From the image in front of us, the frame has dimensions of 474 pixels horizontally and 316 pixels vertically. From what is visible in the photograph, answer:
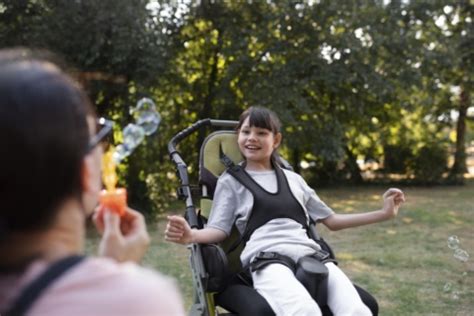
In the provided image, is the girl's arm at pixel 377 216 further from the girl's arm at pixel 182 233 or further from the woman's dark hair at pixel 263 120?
the girl's arm at pixel 182 233

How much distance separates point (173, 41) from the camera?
34.3ft

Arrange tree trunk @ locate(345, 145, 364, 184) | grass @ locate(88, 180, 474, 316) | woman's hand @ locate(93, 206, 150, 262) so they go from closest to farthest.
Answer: woman's hand @ locate(93, 206, 150, 262)
grass @ locate(88, 180, 474, 316)
tree trunk @ locate(345, 145, 364, 184)

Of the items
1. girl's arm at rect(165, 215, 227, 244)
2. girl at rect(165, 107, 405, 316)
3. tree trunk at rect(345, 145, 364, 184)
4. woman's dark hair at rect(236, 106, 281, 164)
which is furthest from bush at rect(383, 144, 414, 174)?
girl's arm at rect(165, 215, 227, 244)

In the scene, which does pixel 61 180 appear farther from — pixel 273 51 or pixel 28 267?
pixel 273 51

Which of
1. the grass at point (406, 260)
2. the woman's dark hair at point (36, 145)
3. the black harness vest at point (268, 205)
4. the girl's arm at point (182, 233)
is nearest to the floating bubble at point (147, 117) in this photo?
the woman's dark hair at point (36, 145)

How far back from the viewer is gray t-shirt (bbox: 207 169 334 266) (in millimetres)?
2766

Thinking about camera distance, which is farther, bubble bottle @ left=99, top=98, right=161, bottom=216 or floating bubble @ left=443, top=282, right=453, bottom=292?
floating bubble @ left=443, top=282, right=453, bottom=292

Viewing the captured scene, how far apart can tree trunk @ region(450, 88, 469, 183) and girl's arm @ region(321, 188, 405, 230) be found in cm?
1239

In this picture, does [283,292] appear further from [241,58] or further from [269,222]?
[241,58]

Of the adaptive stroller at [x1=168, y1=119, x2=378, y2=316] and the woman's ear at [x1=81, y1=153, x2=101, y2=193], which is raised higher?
the woman's ear at [x1=81, y1=153, x2=101, y2=193]

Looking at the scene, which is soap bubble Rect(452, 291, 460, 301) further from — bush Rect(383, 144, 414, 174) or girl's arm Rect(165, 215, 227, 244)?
bush Rect(383, 144, 414, 174)

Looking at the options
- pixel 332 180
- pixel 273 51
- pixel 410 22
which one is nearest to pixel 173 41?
pixel 273 51

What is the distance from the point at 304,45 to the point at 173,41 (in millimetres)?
2241

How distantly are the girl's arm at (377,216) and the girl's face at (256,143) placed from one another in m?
0.43
